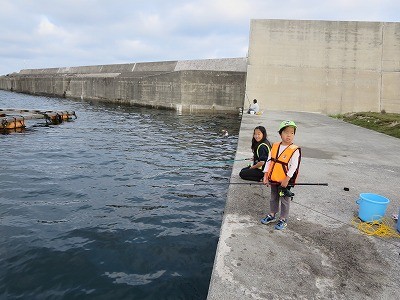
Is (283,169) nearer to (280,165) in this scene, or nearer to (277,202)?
(280,165)

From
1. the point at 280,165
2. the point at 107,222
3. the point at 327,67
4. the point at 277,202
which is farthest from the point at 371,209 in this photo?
the point at 327,67

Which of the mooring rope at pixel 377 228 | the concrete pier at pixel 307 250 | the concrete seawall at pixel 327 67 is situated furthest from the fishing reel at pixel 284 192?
the concrete seawall at pixel 327 67

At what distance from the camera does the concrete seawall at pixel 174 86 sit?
3148 centimetres

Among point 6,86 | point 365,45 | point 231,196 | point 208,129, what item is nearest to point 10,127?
point 208,129

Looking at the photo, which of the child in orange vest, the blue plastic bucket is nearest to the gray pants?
the child in orange vest

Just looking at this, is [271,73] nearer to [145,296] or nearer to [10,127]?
[10,127]

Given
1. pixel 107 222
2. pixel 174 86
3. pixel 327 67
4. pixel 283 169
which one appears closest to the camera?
pixel 283 169

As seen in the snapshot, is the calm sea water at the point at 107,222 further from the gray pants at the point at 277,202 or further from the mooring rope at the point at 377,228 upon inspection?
the mooring rope at the point at 377,228

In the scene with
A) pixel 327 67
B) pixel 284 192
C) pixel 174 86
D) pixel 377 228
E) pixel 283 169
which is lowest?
pixel 377 228

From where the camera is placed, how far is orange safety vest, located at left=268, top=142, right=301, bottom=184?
14.1ft

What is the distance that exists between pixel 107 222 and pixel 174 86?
1083 inches

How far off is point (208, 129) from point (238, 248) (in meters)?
16.4

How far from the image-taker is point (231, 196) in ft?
18.4

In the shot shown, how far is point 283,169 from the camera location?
4.34 meters
